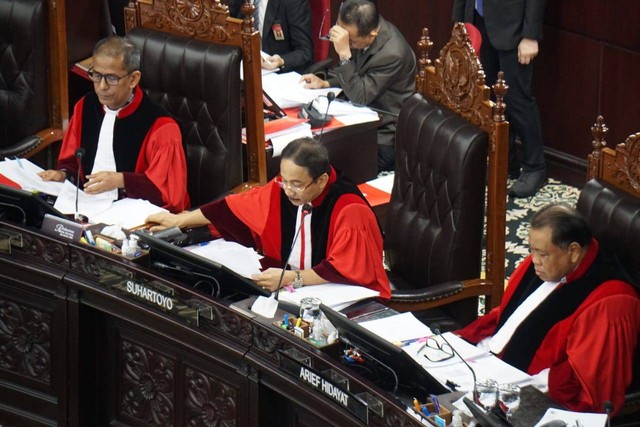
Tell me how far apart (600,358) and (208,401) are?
1.16m

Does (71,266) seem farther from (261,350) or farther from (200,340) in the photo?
(261,350)

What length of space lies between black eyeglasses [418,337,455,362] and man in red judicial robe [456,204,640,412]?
0.77 feet

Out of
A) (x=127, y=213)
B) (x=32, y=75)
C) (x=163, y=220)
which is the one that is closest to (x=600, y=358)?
(x=163, y=220)

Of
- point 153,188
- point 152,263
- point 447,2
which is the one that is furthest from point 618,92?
point 152,263

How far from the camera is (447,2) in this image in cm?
693

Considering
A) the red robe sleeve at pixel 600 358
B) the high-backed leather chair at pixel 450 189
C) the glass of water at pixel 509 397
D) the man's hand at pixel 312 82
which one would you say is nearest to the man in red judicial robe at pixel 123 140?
the high-backed leather chair at pixel 450 189

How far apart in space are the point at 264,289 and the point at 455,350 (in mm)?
645

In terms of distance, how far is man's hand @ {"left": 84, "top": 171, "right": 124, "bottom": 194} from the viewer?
4527mm

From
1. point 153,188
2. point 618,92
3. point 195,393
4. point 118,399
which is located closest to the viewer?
point 195,393

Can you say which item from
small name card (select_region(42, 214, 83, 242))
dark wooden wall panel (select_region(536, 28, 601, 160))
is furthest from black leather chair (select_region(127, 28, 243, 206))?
dark wooden wall panel (select_region(536, 28, 601, 160))

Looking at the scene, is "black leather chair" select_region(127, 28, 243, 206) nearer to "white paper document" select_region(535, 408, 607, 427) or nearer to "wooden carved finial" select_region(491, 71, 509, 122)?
"wooden carved finial" select_region(491, 71, 509, 122)

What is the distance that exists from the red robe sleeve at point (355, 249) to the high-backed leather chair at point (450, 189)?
6.6 inches

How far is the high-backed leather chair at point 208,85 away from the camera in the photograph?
4766 mm

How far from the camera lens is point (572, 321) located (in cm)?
357
